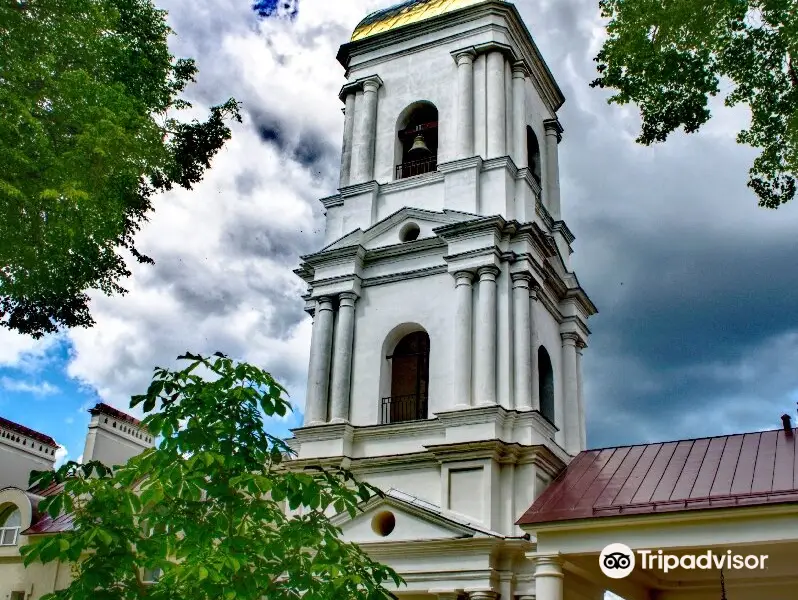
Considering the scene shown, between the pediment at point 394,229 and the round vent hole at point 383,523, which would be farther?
the pediment at point 394,229

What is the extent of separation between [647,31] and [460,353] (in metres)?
7.61

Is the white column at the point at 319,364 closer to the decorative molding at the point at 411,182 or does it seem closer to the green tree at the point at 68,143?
the decorative molding at the point at 411,182


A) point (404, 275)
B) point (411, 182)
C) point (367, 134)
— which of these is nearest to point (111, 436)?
point (404, 275)

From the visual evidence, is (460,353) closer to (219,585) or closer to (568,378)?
(568,378)

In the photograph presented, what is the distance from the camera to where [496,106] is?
20812 mm

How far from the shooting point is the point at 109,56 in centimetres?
1480

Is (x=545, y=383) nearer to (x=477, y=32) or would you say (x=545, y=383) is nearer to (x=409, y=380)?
(x=409, y=380)

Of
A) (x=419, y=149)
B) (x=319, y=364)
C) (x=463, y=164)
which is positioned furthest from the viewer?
(x=419, y=149)

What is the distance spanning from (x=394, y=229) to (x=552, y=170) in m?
5.25

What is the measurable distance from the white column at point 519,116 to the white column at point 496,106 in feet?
1.55

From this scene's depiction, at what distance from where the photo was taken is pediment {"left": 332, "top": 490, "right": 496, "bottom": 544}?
15.7 metres

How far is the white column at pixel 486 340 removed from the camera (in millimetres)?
17562

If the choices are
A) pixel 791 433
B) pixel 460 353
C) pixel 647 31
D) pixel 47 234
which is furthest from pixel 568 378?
pixel 47 234

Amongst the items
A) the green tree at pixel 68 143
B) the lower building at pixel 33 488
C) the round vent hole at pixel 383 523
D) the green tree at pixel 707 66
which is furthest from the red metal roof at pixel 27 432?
the green tree at pixel 707 66
